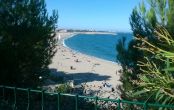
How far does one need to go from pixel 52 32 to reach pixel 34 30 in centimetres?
94

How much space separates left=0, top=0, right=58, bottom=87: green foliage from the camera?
38.7 ft

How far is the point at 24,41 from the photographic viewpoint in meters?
12.1

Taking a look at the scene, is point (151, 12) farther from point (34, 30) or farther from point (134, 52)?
point (34, 30)

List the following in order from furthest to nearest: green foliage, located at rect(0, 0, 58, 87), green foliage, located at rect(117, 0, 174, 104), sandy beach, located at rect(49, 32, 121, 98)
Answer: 1. sandy beach, located at rect(49, 32, 121, 98)
2. green foliage, located at rect(0, 0, 58, 87)
3. green foliage, located at rect(117, 0, 174, 104)

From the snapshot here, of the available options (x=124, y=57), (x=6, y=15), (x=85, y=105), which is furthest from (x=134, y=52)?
(x=6, y=15)

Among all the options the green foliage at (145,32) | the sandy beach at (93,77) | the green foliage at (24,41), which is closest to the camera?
the green foliage at (145,32)

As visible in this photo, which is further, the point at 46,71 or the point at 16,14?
the point at 46,71

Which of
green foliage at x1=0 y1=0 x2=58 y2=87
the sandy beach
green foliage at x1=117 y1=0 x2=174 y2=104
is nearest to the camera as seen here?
green foliage at x1=117 y1=0 x2=174 y2=104

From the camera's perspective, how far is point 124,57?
42.4ft

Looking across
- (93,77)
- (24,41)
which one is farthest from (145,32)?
(93,77)

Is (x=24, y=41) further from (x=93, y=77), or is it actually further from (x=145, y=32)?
(x=93, y=77)

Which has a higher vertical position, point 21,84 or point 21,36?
point 21,36

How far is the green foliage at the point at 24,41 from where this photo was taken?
38.7ft

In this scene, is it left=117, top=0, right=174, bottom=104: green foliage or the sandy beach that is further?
the sandy beach
